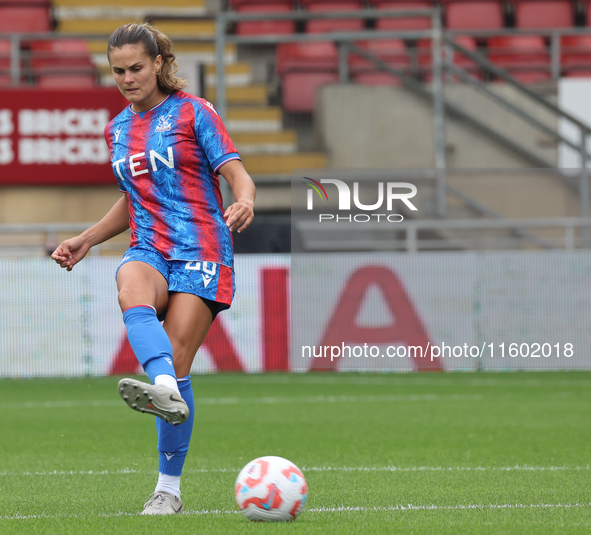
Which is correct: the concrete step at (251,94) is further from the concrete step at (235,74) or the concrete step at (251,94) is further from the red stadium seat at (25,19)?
the red stadium seat at (25,19)

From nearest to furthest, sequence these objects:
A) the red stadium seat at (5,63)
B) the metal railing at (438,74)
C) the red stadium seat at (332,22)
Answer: the metal railing at (438,74) < the red stadium seat at (5,63) < the red stadium seat at (332,22)

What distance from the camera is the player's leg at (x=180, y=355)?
3781mm

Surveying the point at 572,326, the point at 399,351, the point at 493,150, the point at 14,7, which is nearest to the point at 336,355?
the point at 399,351

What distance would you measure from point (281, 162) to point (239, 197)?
32.5 ft

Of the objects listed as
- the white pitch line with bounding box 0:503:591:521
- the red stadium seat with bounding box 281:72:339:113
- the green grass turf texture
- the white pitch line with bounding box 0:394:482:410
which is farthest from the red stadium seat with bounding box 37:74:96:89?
the white pitch line with bounding box 0:503:591:521

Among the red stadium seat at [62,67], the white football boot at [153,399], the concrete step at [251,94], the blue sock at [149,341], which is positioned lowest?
the white football boot at [153,399]

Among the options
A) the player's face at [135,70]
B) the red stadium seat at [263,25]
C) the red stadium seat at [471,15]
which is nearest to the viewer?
the player's face at [135,70]

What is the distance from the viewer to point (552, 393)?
952 cm

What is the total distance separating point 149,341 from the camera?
3549 mm

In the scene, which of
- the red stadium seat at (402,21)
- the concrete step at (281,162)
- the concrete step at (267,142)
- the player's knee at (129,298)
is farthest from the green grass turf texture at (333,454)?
the red stadium seat at (402,21)

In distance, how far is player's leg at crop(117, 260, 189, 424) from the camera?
3252mm

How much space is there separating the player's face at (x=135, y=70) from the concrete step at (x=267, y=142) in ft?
32.3

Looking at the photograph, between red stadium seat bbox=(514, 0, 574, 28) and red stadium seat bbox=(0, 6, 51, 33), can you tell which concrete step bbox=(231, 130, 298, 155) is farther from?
red stadium seat bbox=(514, 0, 574, 28)

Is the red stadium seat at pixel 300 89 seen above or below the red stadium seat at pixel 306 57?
below
